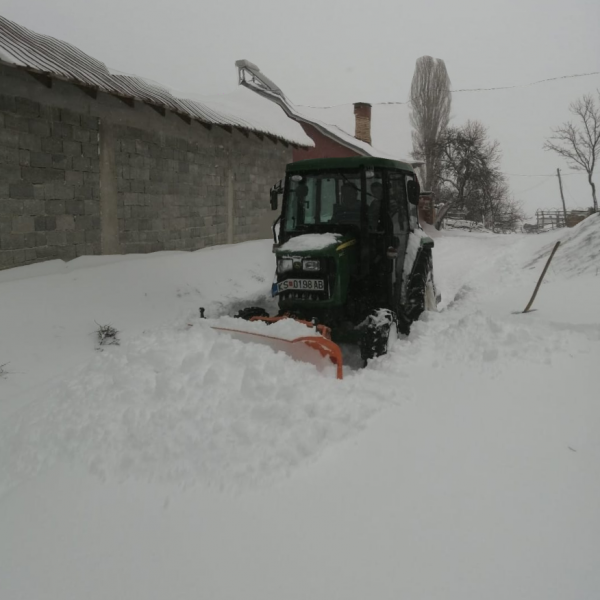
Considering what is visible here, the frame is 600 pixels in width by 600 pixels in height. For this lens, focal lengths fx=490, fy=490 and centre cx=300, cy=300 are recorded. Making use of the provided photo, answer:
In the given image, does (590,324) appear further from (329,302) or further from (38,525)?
(38,525)

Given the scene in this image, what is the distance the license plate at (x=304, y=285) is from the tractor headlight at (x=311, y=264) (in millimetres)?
121

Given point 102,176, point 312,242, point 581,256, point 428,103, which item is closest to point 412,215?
point 312,242

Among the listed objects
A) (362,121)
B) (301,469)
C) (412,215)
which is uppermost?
(362,121)

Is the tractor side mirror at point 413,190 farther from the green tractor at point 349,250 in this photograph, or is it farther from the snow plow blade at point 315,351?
the snow plow blade at point 315,351

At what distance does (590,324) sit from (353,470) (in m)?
3.44

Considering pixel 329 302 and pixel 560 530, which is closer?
pixel 560 530

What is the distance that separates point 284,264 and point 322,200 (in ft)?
3.09

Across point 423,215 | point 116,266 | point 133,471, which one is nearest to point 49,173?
point 116,266

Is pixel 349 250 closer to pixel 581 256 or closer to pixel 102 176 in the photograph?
pixel 102 176

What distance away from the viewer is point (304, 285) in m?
4.88

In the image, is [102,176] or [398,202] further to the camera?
[102,176]

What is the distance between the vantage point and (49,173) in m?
6.51

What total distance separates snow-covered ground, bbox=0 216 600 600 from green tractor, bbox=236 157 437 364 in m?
0.55

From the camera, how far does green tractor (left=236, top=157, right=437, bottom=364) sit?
15.8ft
